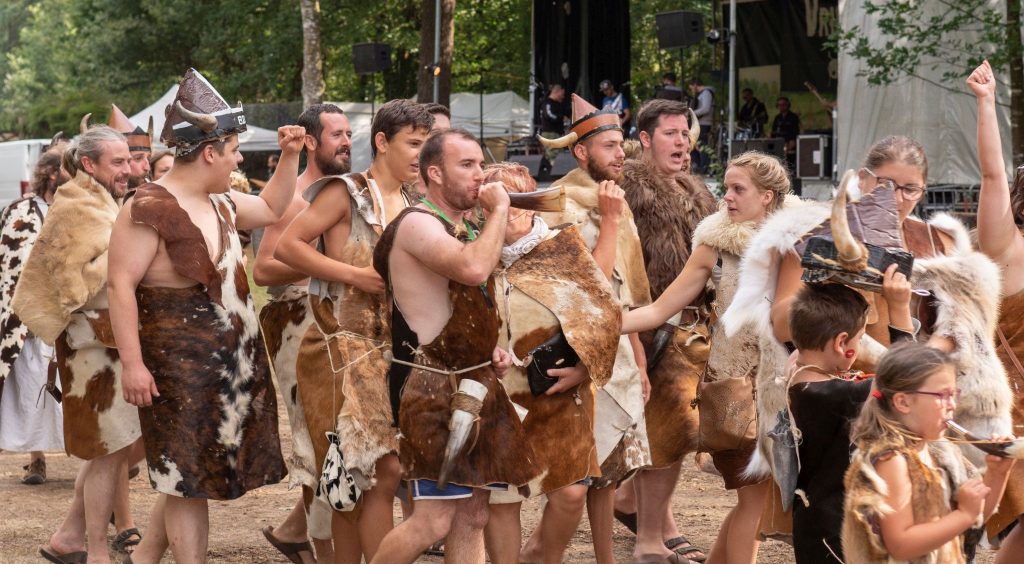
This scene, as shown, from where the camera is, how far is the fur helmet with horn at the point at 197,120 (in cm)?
489

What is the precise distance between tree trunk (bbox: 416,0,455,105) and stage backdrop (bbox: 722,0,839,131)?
4854 mm

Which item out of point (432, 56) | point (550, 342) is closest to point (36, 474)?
point (550, 342)

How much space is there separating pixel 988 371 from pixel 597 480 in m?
1.83

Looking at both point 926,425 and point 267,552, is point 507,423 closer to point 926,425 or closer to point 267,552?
point 926,425

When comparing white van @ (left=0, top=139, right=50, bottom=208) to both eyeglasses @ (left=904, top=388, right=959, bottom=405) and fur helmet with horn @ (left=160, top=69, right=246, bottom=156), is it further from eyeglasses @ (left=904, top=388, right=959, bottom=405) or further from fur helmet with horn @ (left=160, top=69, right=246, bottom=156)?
eyeglasses @ (left=904, top=388, right=959, bottom=405)

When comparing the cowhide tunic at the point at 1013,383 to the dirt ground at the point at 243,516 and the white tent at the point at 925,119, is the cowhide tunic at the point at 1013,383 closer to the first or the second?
the dirt ground at the point at 243,516

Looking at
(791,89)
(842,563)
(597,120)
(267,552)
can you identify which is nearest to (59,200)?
(267,552)

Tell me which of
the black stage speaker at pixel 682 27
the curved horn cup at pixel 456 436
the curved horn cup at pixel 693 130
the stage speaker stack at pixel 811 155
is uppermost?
the black stage speaker at pixel 682 27

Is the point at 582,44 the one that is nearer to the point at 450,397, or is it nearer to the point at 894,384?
the point at 450,397

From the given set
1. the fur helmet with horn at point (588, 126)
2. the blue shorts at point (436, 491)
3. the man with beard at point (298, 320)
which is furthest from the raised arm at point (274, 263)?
the blue shorts at point (436, 491)

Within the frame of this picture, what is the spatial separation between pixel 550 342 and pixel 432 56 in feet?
55.6

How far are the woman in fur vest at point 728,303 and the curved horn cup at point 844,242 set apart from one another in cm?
133

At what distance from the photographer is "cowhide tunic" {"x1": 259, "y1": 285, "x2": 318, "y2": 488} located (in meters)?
5.20

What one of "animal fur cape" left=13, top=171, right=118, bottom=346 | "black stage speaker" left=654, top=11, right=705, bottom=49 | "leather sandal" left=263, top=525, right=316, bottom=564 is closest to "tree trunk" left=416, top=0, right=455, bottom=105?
"black stage speaker" left=654, top=11, right=705, bottom=49
